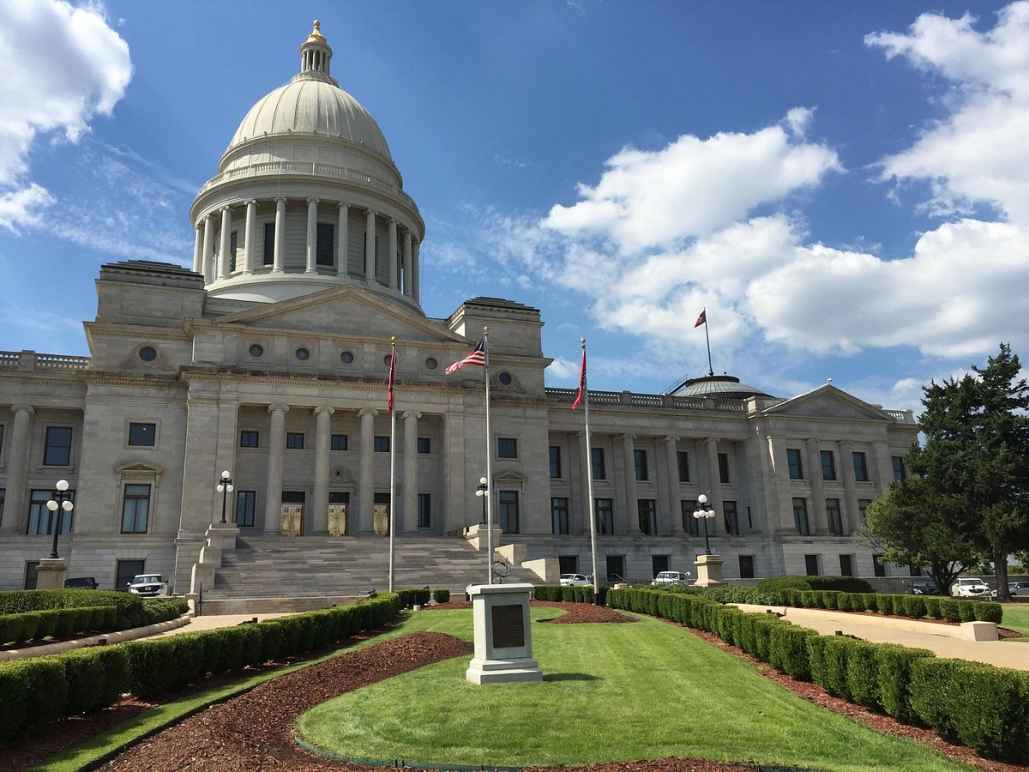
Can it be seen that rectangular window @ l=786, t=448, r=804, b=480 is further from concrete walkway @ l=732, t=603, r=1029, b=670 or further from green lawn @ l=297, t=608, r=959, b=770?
green lawn @ l=297, t=608, r=959, b=770

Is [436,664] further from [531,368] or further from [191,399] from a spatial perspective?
[531,368]

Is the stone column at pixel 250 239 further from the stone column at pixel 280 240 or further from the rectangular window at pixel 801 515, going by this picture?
the rectangular window at pixel 801 515

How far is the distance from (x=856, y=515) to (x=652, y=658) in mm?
53587

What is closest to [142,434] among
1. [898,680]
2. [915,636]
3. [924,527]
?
[915,636]

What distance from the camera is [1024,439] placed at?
46.0 metres

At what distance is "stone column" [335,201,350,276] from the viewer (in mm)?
64500

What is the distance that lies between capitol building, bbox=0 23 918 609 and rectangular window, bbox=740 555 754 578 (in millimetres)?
113

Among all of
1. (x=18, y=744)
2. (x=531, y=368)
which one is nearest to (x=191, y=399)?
(x=531, y=368)

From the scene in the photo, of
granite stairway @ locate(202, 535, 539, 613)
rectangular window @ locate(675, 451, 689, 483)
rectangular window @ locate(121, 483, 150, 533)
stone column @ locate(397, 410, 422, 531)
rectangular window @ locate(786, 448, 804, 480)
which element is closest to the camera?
granite stairway @ locate(202, 535, 539, 613)

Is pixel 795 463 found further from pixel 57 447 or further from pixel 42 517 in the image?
pixel 42 517

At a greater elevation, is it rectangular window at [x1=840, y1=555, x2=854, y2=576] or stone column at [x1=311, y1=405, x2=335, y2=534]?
stone column at [x1=311, y1=405, x2=335, y2=534]

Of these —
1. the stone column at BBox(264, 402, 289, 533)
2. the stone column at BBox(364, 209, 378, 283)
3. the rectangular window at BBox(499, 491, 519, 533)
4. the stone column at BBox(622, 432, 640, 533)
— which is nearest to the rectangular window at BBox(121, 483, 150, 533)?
the stone column at BBox(264, 402, 289, 533)

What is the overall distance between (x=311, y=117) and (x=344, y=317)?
88.5 feet

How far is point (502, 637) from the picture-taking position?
52.7ft
